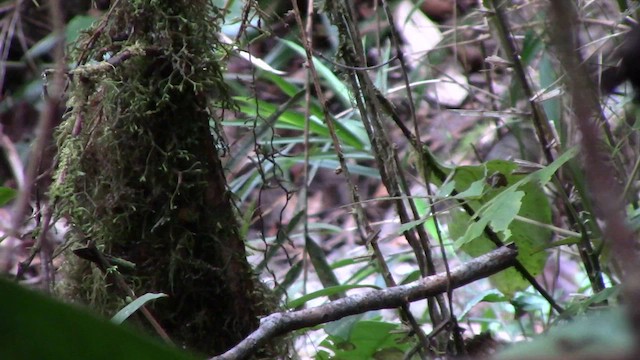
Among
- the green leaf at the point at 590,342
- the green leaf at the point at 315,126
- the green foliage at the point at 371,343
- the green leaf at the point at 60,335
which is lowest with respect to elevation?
the green leaf at the point at 590,342

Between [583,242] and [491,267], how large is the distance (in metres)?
0.21

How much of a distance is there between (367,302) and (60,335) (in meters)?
0.65

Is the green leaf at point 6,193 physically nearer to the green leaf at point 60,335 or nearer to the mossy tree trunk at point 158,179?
the mossy tree trunk at point 158,179

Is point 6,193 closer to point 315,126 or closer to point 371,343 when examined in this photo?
point 371,343

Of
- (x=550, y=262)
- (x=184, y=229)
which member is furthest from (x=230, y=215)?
(x=550, y=262)

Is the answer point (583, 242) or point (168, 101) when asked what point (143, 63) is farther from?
point (583, 242)

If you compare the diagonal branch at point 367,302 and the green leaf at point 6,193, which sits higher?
the green leaf at point 6,193

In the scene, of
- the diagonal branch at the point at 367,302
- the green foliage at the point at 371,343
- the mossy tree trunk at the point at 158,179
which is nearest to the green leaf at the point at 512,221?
the diagonal branch at the point at 367,302

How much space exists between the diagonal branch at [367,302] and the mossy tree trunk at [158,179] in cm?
22

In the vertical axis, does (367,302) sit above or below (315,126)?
below

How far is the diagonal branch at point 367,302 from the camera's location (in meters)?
0.86

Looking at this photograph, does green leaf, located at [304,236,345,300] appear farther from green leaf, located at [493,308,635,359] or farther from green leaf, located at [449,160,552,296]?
green leaf, located at [493,308,635,359]

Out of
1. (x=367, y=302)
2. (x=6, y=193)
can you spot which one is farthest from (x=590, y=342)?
(x=6, y=193)

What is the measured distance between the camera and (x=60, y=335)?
350mm
